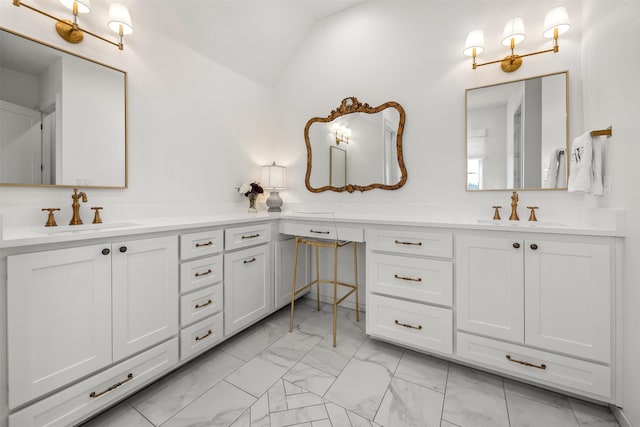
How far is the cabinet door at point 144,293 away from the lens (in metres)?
1.38

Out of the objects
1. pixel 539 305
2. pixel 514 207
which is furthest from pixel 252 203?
pixel 539 305

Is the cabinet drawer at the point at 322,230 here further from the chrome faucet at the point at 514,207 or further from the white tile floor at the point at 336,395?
the chrome faucet at the point at 514,207

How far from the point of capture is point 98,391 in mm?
1310

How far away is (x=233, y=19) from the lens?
2.36m

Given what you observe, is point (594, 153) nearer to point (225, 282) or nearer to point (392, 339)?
point (392, 339)

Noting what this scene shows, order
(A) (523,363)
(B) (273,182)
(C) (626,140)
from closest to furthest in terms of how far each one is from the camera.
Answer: (C) (626,140) → (A) (523,363) → (B) (273,182)

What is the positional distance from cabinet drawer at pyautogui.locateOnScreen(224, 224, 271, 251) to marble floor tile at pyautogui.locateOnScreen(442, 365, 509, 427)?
163 cm

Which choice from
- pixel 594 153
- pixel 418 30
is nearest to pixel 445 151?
pixel 594 153

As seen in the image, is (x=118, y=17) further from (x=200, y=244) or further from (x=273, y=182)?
(x=273, y=182)

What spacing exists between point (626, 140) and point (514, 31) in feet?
3.50

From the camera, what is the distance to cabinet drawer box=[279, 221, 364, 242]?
6.75ft

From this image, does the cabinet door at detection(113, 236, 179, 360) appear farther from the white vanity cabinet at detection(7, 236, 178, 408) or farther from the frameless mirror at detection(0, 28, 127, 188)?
the frameless mirror at detection(0, 28, 127, 188)

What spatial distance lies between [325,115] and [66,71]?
2.00 meters

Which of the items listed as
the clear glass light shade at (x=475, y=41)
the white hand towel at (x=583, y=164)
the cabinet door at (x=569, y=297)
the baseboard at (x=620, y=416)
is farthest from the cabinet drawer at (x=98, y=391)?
the clear glass light shade at (x=475, y=41)
